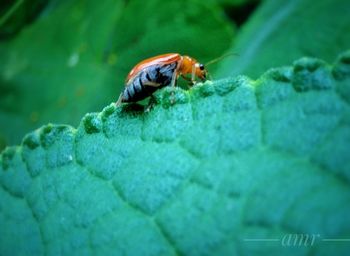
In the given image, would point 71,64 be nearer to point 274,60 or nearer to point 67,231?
point 274,60

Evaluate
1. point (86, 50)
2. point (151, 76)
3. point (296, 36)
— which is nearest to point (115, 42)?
point (86, 50)

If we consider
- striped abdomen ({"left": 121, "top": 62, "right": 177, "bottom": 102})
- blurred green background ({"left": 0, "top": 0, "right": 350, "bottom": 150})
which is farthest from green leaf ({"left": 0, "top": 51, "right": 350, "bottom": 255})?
blurred green background ({"left": 0, "top": 0, "right": 350, "bottom": 150})

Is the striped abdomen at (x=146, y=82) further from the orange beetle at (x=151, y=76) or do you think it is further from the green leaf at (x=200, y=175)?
the green leaf at (x=200, y=175)

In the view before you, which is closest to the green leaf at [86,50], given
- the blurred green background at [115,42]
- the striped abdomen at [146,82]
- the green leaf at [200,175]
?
the blurred green background at [115,42]

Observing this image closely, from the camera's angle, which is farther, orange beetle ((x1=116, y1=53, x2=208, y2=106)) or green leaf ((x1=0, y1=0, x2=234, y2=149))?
green leaf ((x1=0, y1=0, x2=234, y2=149))

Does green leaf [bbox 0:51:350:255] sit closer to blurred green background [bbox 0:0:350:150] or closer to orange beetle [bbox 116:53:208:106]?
orange beetle [bbox 116:53:208:106]

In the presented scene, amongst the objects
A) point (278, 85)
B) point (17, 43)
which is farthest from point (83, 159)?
point (17, 43)
